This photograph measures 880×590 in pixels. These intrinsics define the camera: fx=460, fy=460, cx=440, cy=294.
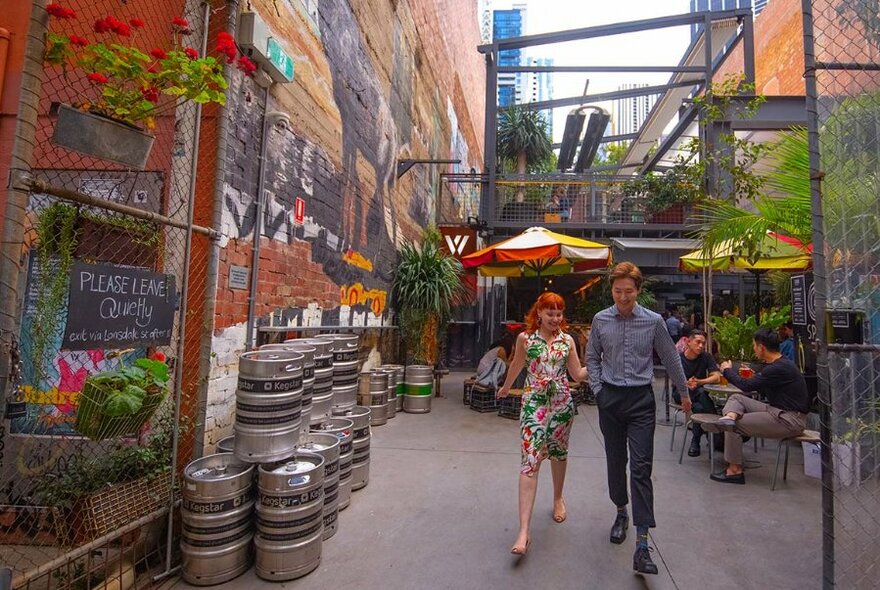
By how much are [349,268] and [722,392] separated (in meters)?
4.54

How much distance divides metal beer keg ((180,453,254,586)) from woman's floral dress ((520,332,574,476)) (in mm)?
1819

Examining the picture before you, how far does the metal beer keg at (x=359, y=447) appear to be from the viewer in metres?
3.88

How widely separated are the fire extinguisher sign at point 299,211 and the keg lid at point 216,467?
2395 mm

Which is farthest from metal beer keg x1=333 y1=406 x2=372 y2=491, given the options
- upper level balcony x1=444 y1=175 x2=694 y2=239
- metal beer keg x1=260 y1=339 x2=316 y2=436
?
→ upper level balcony x1=444 y1=175 x2=694 y2=239

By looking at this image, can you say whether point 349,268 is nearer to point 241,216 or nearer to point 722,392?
point 241,216

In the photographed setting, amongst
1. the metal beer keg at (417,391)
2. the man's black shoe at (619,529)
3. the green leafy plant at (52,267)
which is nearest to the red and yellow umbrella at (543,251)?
the metal beer keg at (417,391)

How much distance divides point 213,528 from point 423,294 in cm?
541

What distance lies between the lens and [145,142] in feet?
7.71

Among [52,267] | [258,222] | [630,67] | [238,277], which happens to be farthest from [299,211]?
[630,67]

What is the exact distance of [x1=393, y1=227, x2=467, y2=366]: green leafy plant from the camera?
773 cm

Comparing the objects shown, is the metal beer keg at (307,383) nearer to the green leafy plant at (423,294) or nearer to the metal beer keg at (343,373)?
the metal beer keg at (343,373)

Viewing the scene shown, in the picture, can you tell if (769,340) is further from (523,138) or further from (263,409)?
(523,138)

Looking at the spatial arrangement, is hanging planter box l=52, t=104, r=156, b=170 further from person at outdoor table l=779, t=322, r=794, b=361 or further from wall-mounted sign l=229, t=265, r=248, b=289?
person at outdoor table l=779, t=322, r=794, b=361

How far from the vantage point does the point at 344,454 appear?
11.6 feet
